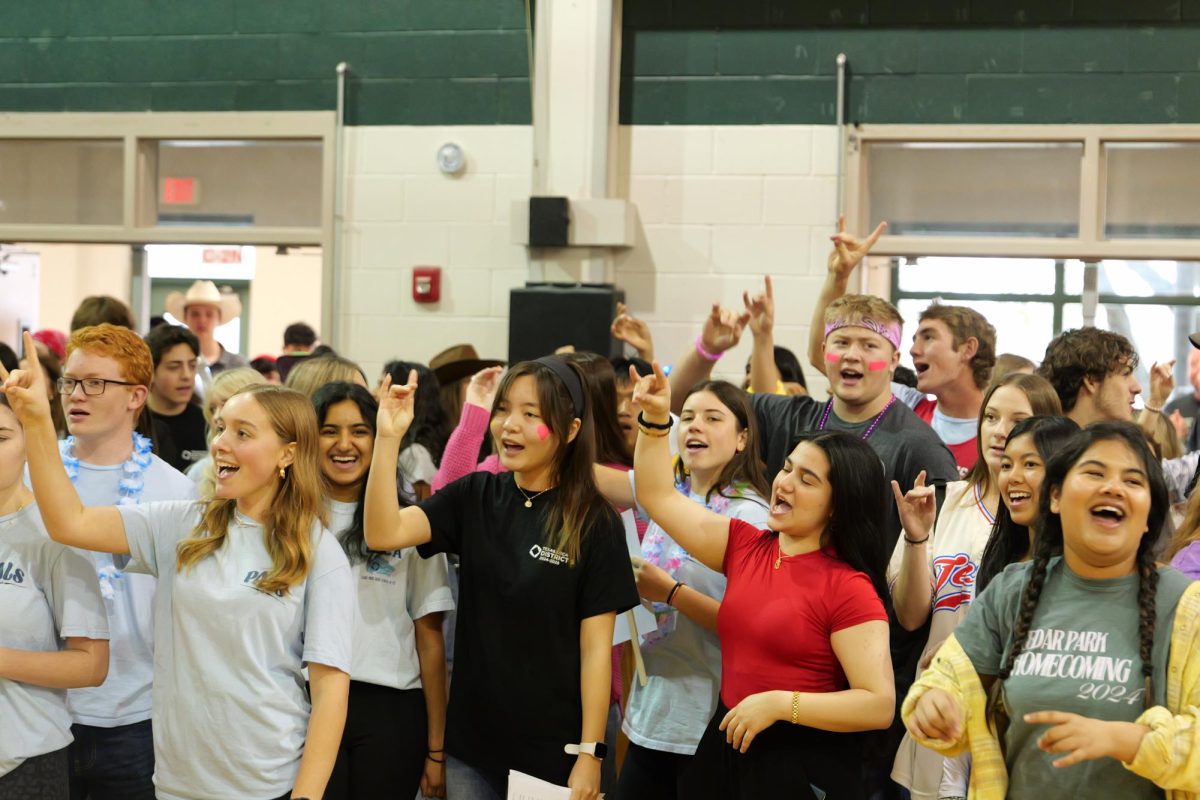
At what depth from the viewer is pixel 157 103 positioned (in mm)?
6734

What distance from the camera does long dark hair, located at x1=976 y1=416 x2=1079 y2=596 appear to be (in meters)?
2.54

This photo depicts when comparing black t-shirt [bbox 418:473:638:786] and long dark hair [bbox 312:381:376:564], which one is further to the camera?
long dark hair [bbox 312:381:376:564]

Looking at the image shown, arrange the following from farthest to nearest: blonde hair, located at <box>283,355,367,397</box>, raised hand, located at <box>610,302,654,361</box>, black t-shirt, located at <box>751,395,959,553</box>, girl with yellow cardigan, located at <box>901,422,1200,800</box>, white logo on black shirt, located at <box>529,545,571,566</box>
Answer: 1. raised hand, located at <box>610,302,654,361</box>
2. blonde hair, located at <box>283,355,367,397</box>
3. black t-shirt, located at <box>751,395,959,553</box>
4. white logo on black shirt, located at <box>529,545,571,566</box>
5. girl with yellow cardigan, located at <box>901,422,1200,800</box>

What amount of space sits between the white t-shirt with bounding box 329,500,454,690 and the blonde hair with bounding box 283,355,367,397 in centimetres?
66

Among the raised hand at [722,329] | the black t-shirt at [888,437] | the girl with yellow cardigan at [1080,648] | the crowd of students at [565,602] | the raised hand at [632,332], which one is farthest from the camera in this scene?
the raised hand at [632,332]

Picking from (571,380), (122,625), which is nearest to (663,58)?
(571,380)

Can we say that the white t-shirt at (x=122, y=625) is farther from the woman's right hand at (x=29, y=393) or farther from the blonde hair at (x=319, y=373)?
the blonde hair at (x=319, y=373)

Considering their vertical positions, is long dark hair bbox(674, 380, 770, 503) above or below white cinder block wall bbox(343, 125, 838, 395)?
below

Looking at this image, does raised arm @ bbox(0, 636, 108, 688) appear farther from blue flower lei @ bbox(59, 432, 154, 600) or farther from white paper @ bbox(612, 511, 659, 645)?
white paper @ bbox(612, 511, 659, 645)

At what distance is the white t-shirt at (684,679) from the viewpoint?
2.80m

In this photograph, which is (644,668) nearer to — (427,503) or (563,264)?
(427,503)

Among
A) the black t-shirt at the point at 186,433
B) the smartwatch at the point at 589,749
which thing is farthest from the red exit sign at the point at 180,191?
the smartwatch at the point at 589,749

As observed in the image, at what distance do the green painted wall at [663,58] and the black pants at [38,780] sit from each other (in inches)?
176

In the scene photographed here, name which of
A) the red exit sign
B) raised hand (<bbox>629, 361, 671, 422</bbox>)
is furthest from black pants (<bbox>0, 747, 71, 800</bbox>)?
the red exit sign
